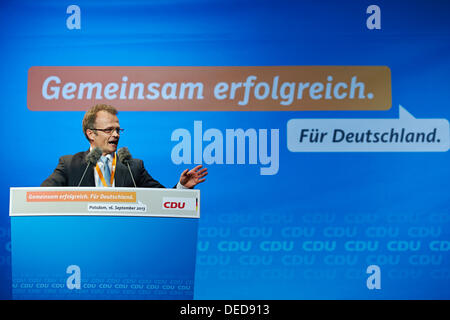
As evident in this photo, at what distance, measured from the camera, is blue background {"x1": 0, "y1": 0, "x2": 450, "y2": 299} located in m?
3.60

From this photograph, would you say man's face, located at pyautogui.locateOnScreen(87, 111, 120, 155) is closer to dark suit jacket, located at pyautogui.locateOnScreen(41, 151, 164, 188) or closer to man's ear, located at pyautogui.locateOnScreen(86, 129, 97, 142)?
man's ear, located at pyautogui.locateOnScreen(86, 129, 97, 142)

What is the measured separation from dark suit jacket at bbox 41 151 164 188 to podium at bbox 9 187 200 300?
12cm

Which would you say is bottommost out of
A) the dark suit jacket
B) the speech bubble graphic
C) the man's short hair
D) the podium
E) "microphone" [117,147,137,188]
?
the podium

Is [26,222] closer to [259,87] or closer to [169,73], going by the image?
[169,73]

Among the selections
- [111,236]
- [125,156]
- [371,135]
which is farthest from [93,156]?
[371,135]

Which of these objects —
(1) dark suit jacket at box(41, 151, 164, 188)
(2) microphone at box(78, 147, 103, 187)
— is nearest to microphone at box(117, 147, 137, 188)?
(1) dark suit jacket at box(41, 151, 164, 188)

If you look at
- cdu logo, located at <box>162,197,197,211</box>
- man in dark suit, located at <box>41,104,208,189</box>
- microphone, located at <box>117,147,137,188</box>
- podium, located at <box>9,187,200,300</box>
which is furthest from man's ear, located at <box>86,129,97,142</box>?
cdu logo, located at <box>162,197,197,211</box>

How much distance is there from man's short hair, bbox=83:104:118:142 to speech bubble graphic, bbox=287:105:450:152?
1.17 meters

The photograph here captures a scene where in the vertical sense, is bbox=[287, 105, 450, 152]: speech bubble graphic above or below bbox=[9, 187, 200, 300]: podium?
above

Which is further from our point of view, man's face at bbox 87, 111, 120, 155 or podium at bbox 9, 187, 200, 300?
man's face at bbox 87, 111, 120, 155

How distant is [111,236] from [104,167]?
455mm

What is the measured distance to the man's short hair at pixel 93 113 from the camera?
3.64m

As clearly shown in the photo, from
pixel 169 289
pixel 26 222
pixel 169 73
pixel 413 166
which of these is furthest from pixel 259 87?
pixel 26 222

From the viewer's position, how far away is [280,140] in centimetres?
365
